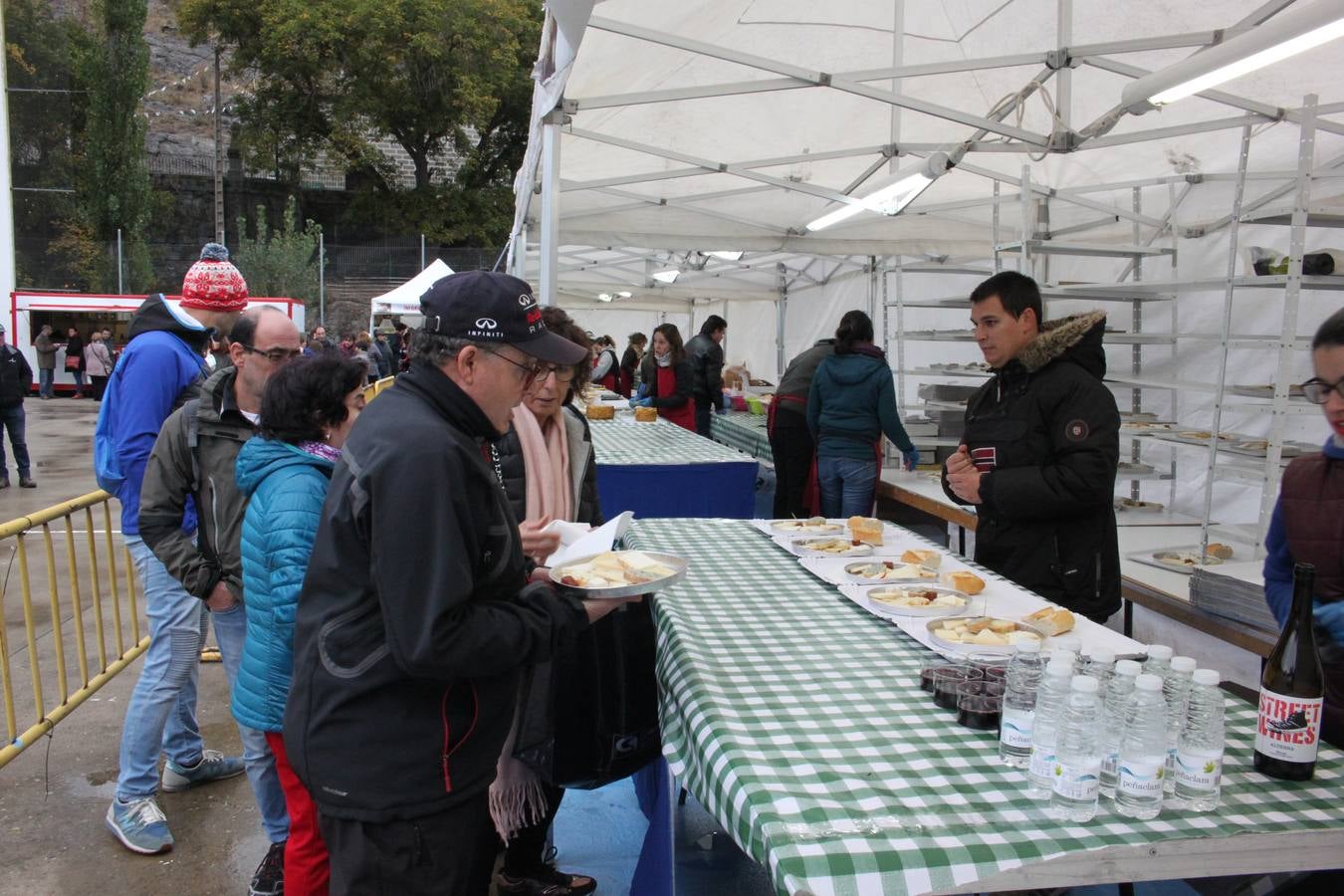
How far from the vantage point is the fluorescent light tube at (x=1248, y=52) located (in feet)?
9.25

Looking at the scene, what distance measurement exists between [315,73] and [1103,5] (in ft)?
122

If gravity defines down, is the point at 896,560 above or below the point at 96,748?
above

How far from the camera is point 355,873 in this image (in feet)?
5.63

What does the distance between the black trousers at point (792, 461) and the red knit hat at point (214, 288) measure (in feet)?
14.1

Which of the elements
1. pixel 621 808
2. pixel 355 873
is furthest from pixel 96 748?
pixel 355 873

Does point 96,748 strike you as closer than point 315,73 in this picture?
Yes

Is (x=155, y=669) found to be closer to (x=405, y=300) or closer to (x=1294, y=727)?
(x=1294, y=727)

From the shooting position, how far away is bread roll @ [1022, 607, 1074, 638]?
218 centimetres

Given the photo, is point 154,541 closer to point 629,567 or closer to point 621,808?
point 629,567

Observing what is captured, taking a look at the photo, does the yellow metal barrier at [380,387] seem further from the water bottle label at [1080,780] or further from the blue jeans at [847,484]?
the blue jeans at [847,484]

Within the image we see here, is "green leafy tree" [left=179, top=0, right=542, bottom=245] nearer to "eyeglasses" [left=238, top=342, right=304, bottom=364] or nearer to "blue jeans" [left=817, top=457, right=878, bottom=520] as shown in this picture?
→ "blue jeans" [left=817, top=457, right=878, bottom=520]

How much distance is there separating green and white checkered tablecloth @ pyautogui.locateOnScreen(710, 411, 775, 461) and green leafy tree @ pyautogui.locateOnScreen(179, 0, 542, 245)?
28383mm

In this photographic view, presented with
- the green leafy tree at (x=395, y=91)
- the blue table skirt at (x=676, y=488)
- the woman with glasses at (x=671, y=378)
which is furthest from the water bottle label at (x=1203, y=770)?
the green leafy tree at (x=395, y=91)

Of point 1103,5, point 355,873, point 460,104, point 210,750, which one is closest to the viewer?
point 355,873
